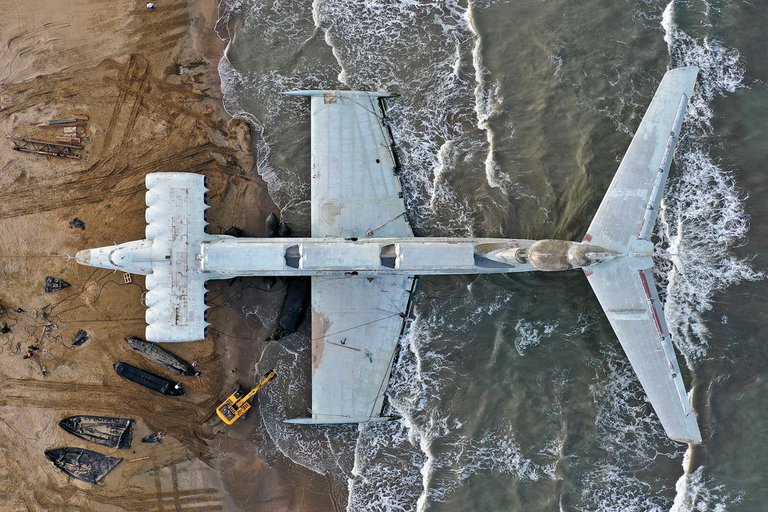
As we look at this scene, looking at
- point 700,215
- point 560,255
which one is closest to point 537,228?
point 560,255

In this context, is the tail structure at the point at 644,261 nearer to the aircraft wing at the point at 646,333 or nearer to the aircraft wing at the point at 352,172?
the aircraft wing at the point at 646,333

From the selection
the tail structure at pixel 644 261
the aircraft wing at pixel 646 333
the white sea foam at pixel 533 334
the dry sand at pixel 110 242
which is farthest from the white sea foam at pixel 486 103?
the dry sand at pixel 110 242

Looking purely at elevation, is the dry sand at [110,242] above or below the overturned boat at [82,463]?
above

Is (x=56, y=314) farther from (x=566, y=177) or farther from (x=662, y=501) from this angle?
(x=662, y=501)

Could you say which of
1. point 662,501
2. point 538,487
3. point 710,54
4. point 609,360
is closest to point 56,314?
point 538,487

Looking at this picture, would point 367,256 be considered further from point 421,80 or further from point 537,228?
point 421,80
